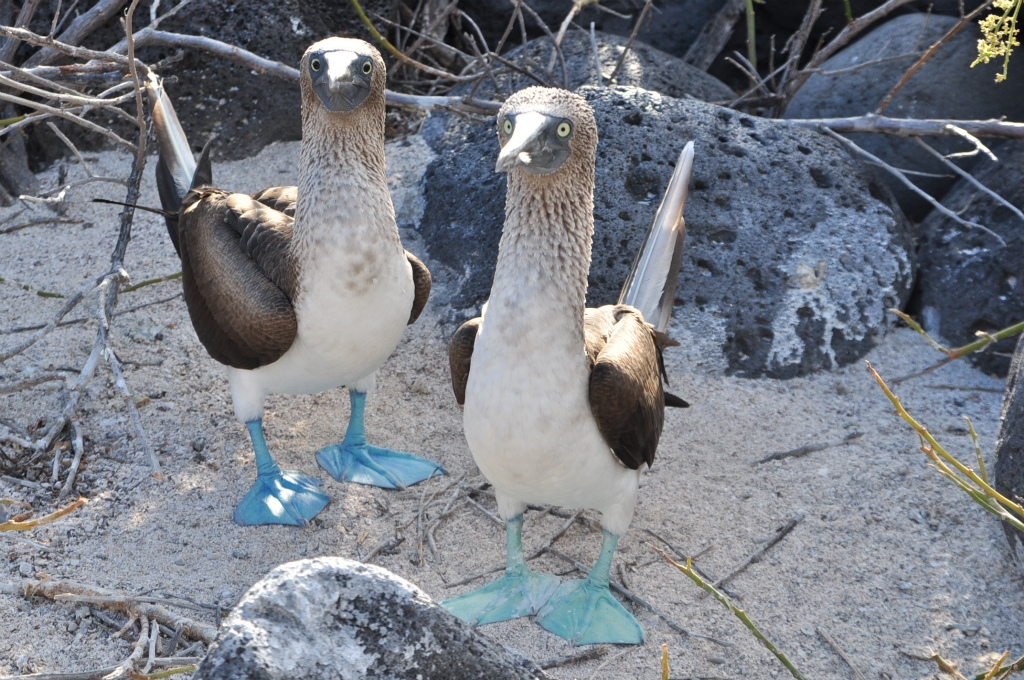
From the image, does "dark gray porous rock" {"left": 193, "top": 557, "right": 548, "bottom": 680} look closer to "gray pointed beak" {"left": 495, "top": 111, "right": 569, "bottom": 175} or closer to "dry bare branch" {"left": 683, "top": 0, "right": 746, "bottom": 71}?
"gray pointed beak" {"left": 495, "top": 111, "right": 569, "bottom": 175}

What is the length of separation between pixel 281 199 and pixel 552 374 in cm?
167

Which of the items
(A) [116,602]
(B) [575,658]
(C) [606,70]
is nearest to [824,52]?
(C) [606,70]

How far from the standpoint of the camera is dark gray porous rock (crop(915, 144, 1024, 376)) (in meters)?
4.22

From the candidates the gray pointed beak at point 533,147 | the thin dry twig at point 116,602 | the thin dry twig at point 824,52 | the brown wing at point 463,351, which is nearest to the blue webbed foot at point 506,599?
the brown wing at point 463,351

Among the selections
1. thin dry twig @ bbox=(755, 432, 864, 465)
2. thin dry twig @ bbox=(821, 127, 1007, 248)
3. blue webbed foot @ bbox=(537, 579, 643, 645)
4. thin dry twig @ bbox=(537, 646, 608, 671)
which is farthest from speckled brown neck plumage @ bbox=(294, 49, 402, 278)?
thin dry twig @ bbox=(821, 127, 1007, 248)

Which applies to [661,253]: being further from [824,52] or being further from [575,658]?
[824,52]

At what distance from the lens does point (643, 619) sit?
3020 mm

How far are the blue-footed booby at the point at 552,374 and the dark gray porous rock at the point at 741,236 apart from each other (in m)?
1.26

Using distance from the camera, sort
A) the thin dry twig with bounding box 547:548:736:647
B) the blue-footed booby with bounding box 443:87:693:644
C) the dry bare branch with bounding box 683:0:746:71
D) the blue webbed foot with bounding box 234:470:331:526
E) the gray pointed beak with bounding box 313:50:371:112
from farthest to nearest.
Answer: the dry bare branch with bounding box 683:0:746:71
the blue webbed foot with bounding box 234:470:331:526
the gray pointed beak with bounding box 313:50:371:112
the thin dry twig with bounding box 547:548:736:647
the blue-footed booby with bounding box 443:87:693:644

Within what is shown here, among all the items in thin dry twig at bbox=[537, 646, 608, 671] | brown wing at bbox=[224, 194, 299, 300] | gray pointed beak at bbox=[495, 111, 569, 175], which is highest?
gray pointed beak at bbox=[495, 111, 569, 175]

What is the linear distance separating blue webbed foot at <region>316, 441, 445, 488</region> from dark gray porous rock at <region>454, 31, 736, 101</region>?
6.54ft

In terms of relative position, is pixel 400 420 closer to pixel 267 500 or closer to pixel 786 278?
pixel 267 500

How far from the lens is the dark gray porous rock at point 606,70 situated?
4.95 meters

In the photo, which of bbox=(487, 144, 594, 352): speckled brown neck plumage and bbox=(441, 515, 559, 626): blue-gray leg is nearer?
bbox=(487, 144, 594, 352): speckled brown neck plumage
